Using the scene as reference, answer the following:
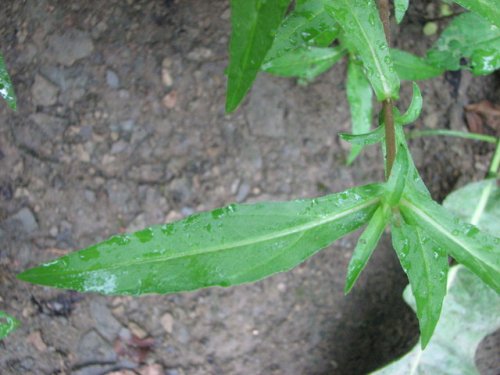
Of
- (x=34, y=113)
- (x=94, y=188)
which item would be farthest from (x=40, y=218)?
(x=34, y=113)

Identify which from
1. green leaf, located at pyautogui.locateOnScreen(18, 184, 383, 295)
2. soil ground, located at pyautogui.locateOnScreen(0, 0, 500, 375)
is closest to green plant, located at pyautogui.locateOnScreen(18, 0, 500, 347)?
green leaf, located at pyautogui.locateOnScreen(18, 184, 383, 295)

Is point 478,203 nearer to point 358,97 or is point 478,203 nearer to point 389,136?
point 358,97

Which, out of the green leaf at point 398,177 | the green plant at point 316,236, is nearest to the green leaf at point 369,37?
the green plant at point 316,236

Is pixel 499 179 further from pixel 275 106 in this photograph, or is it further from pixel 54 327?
pixel 54 327

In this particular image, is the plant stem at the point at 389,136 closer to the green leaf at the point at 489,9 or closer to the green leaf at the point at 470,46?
the green leaf at the point at 489,9

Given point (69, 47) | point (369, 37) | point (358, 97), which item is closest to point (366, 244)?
point (369, 37)

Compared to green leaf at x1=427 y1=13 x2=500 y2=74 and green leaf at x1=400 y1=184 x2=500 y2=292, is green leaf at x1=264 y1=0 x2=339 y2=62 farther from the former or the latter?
green leaf at x1=427 y1=13 x2=500 y2=74
